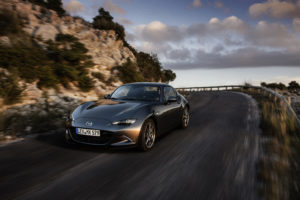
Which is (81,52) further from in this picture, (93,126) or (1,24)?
(93,126)

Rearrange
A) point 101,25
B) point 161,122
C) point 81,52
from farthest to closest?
point 101,25
point 81,52
point 161,122

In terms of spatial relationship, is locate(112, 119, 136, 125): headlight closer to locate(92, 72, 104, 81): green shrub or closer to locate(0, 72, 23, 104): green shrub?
locate(0, 72, 23, 104): green shrub

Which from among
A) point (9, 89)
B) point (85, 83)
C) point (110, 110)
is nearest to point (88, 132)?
point (110, 110)

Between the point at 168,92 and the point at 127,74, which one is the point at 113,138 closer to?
the point at 168,92

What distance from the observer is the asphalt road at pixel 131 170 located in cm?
324

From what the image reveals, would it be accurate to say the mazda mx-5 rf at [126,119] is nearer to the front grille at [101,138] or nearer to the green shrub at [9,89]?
the front grille at [101,138]

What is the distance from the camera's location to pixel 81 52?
13.9 metres

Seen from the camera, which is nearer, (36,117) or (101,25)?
(36,117)

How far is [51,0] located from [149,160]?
23.7 m

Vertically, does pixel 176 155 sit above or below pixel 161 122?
below

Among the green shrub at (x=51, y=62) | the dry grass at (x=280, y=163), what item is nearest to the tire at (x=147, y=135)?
the dry grass at (x=280, y=163)

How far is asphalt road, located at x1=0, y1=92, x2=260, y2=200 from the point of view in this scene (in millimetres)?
3238

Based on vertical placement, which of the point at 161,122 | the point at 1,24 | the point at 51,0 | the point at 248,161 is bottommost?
the point at 248,161

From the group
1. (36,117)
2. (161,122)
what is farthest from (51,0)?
(161,122)
